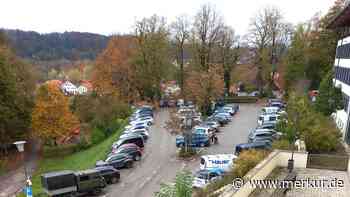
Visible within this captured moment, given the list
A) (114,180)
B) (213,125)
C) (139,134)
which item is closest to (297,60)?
(213,125)

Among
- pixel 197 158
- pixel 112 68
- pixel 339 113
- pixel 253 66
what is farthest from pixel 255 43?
pixel 197 158

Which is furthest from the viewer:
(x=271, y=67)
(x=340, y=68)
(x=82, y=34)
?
(x=82, y=34)

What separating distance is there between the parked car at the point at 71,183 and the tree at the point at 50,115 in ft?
46.6

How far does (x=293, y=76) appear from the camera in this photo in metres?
49.0

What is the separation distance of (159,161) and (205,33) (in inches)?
1238

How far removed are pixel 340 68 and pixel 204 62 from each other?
24.7 meters

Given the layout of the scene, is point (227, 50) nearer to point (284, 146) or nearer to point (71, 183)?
point (284, 146)

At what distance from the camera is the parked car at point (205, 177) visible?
20.5 metres

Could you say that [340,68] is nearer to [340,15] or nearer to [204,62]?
[340,15]

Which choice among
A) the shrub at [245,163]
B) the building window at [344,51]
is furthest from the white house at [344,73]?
the shrub at [245,163]

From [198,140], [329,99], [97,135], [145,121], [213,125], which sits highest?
[329,99]

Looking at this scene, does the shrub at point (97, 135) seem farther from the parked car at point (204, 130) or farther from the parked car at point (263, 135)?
the parked car at point (263, 135)

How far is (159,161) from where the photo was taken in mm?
28047

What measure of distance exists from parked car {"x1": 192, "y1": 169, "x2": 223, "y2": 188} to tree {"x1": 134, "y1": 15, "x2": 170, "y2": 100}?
31.5 meters
